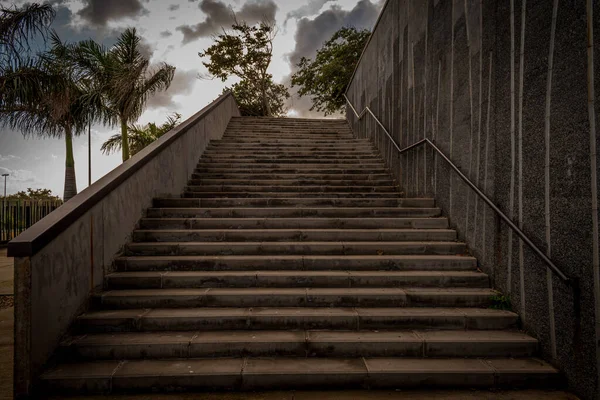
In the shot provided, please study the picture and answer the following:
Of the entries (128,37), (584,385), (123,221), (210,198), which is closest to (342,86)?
(128,37)

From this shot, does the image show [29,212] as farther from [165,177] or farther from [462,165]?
[462,165]

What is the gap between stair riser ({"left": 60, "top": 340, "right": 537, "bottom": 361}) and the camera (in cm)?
275

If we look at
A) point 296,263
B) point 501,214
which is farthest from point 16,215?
→ point 501,214

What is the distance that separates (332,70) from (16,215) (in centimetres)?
1558

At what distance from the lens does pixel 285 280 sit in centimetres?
353

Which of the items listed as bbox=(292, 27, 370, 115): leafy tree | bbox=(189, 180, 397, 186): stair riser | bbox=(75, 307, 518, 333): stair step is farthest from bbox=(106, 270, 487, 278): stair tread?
bbox=(292, 27, 370, 115): leafy tree

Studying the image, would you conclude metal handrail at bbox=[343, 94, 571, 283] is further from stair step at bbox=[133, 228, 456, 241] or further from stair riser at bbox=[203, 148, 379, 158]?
stair riser at bbox=[203, 148, 379, 158]

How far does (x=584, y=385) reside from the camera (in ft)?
7.82

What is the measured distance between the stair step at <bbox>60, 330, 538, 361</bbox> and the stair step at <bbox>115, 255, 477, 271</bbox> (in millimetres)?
973

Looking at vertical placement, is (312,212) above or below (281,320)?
above

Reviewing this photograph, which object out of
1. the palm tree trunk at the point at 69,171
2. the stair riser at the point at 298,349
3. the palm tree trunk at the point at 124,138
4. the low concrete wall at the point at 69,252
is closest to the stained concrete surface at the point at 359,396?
the stair riser at the point at 298,349

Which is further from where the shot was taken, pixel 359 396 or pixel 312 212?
pixel 312 212

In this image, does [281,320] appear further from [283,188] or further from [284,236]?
[283,188]

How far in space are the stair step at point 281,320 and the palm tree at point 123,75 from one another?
8146mm
